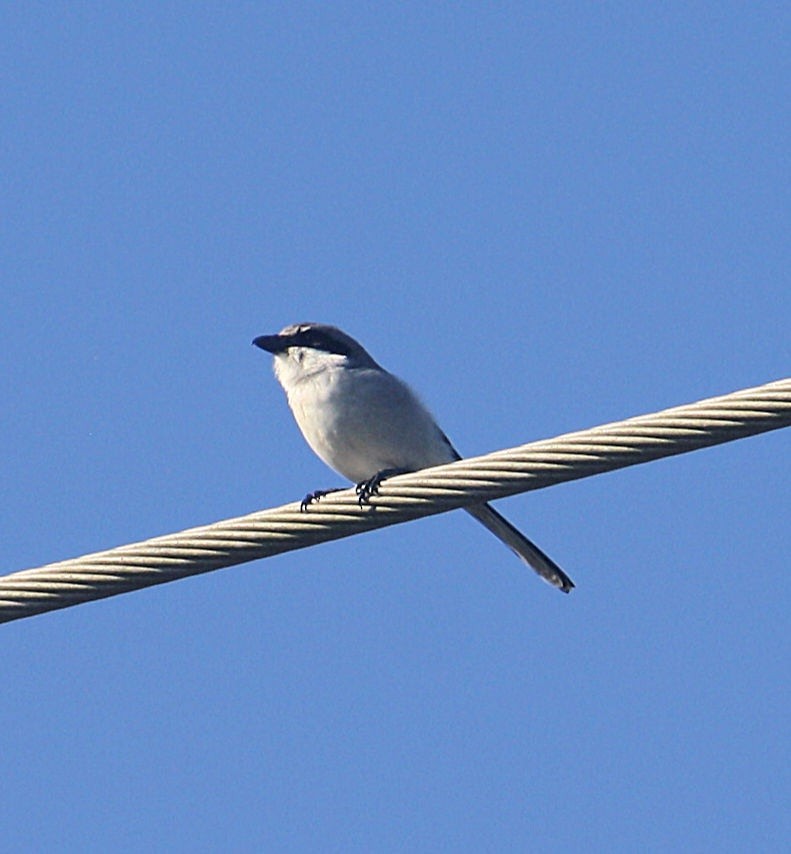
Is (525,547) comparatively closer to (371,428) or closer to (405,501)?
(371,428)

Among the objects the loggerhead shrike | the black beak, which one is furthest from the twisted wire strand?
the black beak

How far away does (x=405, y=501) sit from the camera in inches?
253

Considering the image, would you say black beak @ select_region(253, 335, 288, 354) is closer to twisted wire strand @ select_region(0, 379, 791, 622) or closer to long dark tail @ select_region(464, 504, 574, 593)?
long dark tail @ select_region(464, 504, 574, 593)

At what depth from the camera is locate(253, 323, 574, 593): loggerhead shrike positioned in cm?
917

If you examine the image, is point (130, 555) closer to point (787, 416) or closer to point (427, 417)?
point (787, 416)

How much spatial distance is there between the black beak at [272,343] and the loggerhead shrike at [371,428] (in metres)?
0.33

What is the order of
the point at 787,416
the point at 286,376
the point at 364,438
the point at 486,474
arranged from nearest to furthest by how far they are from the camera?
the point at 787,416, the point at 486,474, the point at 364,438, the point at 286,376

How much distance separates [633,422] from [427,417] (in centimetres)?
359

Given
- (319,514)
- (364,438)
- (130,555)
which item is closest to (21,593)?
(130,555)

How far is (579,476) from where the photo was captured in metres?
6.00

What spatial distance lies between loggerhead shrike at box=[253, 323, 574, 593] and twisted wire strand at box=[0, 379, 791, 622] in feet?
8.69

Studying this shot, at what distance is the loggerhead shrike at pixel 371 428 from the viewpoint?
9.17 metres

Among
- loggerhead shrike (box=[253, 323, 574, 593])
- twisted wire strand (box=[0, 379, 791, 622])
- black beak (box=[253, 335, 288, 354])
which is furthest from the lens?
black beak (box=[253, 335, 288, 354])

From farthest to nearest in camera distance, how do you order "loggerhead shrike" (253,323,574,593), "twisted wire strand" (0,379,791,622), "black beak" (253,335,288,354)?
"black beak" (253,335,288,354) → "loggerhead shrike" (253,323,574,593) → "twisted wire strand" (0,379,791,622)
